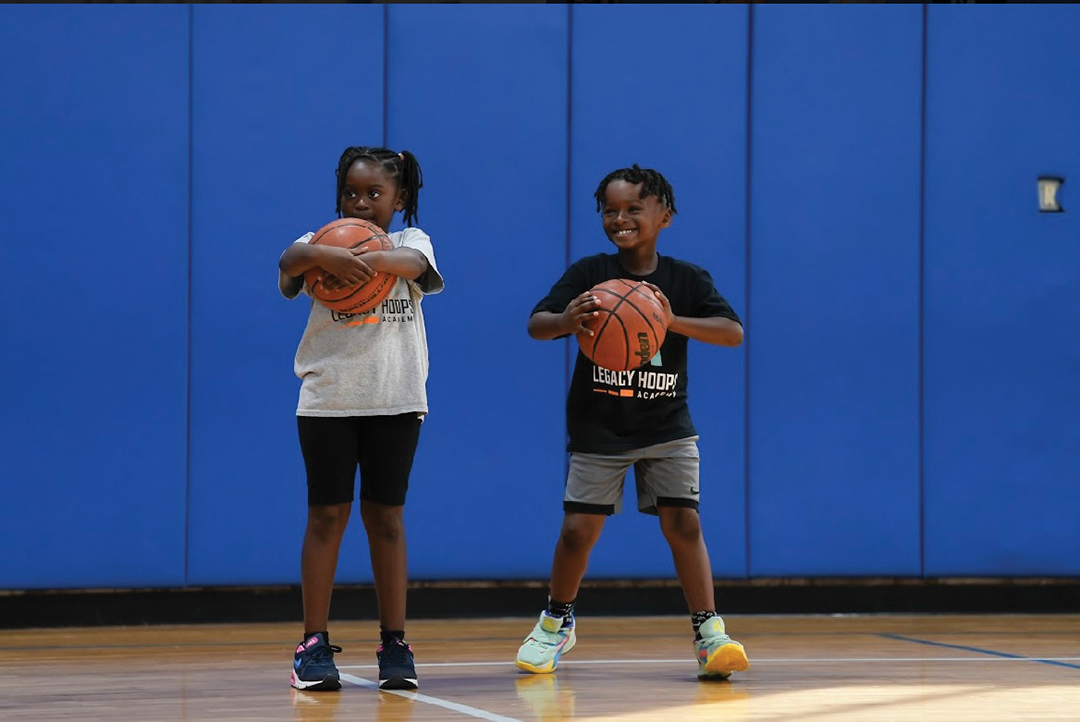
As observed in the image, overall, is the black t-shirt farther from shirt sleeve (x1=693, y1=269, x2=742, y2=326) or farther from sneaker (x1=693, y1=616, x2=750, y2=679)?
sneaker (x1=693, y1=616, x2=750, y2=679)

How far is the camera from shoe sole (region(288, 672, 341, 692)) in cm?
283

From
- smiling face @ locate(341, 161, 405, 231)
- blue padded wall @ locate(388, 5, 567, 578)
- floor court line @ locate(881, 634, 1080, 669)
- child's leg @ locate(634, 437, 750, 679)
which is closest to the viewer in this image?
smiling face @ locate(341, 161, 405, 231)

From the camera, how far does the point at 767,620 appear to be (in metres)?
4.68

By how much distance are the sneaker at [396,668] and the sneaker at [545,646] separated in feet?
1.21

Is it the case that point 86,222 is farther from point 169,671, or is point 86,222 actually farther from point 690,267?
point 690,267

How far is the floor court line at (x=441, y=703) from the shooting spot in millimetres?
2486

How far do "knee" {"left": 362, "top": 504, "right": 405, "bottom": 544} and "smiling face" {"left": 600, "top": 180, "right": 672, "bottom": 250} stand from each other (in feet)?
2.63

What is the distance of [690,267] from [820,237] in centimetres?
171

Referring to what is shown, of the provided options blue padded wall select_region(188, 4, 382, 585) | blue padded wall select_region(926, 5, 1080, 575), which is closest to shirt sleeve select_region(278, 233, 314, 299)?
blue padded wall select_region(188, 4, 382, 585)

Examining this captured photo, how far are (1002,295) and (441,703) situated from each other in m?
3.01

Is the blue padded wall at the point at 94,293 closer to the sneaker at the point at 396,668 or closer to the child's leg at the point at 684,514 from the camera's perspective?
the sneaker at the point at 396,668

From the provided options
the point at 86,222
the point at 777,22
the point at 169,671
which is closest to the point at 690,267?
the point at 169,671

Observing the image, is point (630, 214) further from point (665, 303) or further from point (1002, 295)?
point (1002, 295)

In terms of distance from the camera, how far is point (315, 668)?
112 inches
